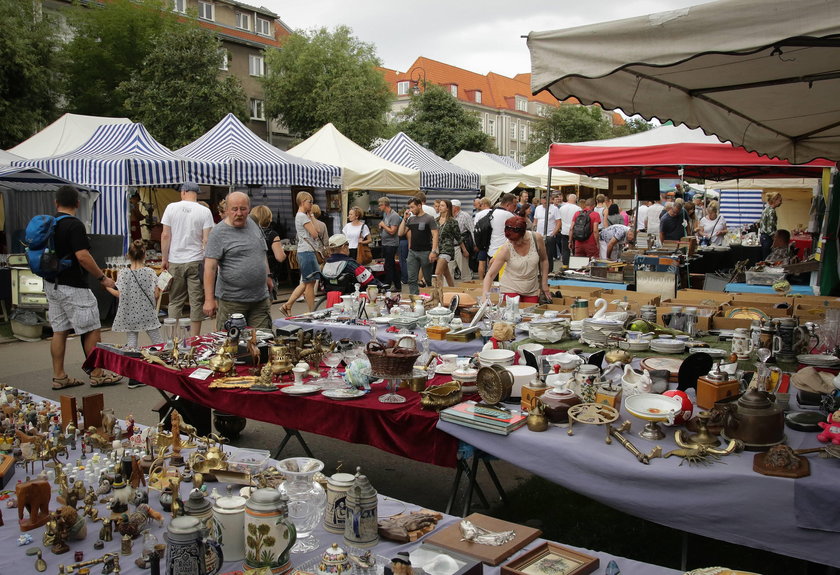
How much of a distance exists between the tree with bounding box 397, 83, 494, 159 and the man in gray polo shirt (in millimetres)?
28040

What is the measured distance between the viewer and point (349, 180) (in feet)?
42.2

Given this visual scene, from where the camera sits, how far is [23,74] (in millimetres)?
17734

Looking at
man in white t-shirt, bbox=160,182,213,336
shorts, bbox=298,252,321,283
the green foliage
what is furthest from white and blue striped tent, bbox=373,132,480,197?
the green foliage

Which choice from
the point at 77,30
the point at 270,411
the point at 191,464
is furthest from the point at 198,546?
the point at 77,30

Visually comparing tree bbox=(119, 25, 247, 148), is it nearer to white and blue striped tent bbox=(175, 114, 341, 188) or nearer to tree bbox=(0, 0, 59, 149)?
tree bbox=(0, 0, 59, 149)

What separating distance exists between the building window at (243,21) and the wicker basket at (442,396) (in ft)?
123

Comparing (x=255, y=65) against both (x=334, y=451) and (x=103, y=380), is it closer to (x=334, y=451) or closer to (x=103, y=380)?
(x=103, y=380)

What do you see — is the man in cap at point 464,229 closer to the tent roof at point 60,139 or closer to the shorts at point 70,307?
the shorts at point 70,307

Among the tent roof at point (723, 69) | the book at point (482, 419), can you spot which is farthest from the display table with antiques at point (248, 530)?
the tent roof at point (723, 69)

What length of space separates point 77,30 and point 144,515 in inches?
1049

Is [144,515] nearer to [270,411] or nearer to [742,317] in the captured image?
[270,411]

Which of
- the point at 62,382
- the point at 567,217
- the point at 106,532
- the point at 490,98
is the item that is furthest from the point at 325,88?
the point at 490,98

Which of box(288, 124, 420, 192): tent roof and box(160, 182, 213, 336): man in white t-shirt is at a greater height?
box(288, 124, 420, 192): tent roof

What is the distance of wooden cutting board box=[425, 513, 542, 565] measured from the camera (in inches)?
68.9
